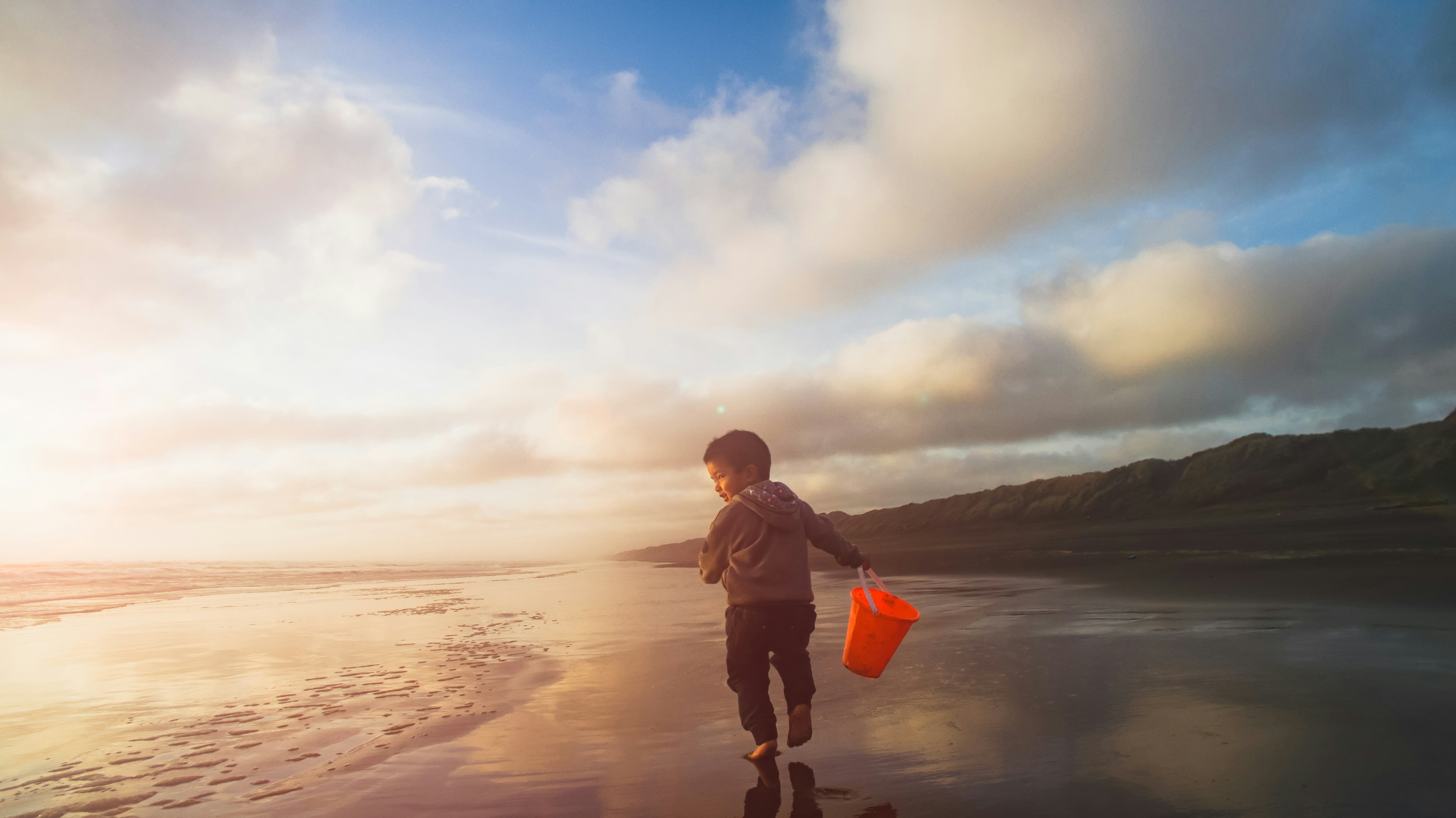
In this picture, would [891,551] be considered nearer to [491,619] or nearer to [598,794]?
[491,619]

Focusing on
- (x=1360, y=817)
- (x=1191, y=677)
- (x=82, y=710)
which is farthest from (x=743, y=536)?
(x=82, y=710)

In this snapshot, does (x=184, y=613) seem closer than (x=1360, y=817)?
No

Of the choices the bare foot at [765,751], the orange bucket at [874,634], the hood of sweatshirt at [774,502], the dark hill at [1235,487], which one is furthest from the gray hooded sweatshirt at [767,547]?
the dark hill at [1235,487]

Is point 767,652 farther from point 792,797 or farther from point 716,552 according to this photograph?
point 792,797

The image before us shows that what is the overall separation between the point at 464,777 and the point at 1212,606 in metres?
9.43

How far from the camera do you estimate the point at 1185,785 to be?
3.15 metres

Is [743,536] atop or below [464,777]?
atop

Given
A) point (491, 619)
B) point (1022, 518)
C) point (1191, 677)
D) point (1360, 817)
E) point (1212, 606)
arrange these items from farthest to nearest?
point (1022, 518) < point (491, 619) < point (1212, 606) < point (1191, 677) < point (1360, 817)

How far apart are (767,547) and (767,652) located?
1.97 feet

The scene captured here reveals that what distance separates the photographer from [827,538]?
454cm

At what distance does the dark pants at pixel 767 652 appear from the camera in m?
4.11

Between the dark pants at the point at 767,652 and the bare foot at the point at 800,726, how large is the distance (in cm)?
7

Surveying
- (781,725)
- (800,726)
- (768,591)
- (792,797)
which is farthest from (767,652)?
(792,797)

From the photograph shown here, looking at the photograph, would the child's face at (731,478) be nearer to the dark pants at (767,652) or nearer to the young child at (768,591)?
the young child at (768,591)
